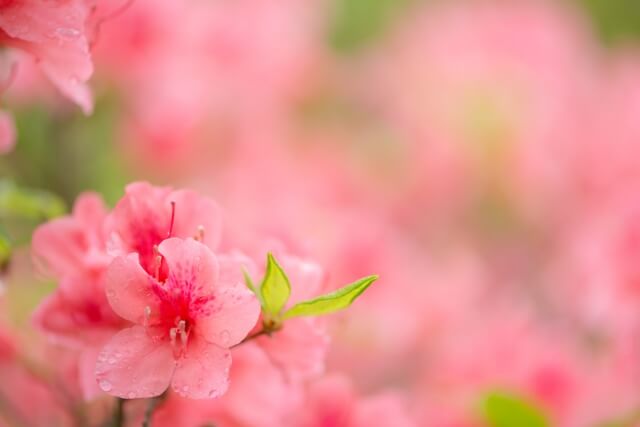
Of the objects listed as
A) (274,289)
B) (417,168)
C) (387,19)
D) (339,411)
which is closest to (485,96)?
(417,168)

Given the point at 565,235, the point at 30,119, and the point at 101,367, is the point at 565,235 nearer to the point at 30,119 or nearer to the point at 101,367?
the point at 30,119

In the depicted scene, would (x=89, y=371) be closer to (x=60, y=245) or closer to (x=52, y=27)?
(x=60, y=245)

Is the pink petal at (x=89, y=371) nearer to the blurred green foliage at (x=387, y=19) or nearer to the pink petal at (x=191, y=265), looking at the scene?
the pink petal at (x=191, y=265)

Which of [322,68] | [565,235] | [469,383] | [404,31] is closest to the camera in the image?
[469,383]

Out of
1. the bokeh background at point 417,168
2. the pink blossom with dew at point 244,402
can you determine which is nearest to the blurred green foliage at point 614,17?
the bokeh background at point 417,168

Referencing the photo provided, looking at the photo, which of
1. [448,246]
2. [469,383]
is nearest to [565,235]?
[448,246]

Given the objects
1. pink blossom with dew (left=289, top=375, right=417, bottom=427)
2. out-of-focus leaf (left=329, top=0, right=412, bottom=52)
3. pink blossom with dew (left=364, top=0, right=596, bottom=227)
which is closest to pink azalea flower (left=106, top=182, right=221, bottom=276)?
pink blossom with dew (left=289, top=375, right=417, bottom=427)
